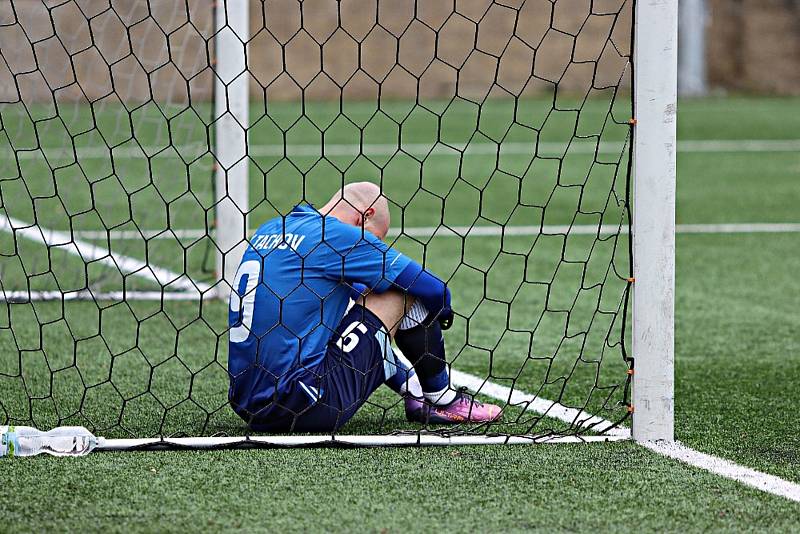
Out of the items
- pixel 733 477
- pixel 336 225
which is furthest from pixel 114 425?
pixel 733 477

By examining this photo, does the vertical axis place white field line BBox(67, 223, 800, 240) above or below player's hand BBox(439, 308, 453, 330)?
below

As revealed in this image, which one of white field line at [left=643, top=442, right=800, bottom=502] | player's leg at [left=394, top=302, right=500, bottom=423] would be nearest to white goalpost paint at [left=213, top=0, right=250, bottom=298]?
player's leg at [left=394, top=302, right=500, bottom=423]

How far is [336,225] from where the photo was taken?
3.91 meters

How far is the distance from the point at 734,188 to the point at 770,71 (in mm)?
11879

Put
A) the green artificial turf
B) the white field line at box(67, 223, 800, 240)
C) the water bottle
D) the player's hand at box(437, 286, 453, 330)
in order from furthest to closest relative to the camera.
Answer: the white field line at box(67, 223, 800, 240) < the player's hand at box(437, 286, 453, 330) < the water bottle < the green artificial turf

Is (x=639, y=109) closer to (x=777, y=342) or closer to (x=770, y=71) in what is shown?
(x=777, y=342)

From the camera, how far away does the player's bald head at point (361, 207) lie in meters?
4.02

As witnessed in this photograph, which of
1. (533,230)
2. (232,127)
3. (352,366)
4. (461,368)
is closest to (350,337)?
(352,366)

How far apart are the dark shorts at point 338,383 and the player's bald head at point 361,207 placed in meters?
0.29

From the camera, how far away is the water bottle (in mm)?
3541

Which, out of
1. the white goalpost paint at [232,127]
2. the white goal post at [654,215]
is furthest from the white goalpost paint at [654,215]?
the white goalpost paint at [232,127]

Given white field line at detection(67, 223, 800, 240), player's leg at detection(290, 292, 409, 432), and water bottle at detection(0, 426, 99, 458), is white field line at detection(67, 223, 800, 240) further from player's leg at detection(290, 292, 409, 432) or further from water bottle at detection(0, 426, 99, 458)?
water bottle at detection(0, 426, 99, 458)

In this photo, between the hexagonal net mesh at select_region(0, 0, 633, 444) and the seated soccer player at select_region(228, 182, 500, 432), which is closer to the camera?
the seated soccer player at select_region(228, 182, 500, 432)

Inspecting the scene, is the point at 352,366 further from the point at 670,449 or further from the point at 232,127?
the point at 232,127
